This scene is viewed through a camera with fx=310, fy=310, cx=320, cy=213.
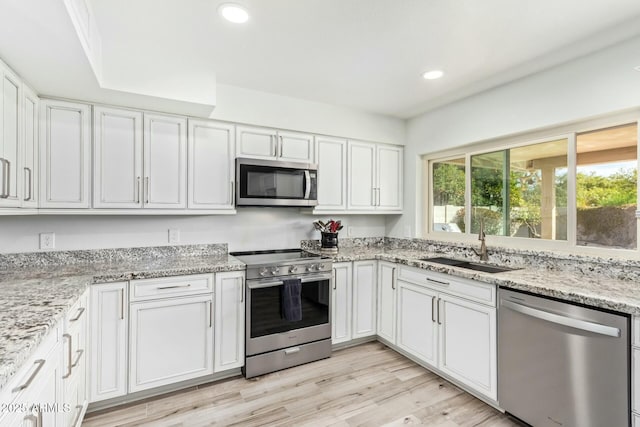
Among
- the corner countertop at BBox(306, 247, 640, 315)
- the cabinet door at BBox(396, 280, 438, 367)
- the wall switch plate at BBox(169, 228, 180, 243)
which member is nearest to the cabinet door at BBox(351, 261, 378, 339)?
the cabinet door at BBox(396, 280, 438, 367)

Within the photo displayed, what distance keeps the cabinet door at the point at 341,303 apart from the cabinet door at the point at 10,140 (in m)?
2.27

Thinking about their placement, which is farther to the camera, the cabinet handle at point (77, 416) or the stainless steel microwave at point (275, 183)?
the stainless steel microwave at point (275, 183)

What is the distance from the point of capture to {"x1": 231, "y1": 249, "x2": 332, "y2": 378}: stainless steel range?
2473 mm

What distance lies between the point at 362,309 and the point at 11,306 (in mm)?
2501

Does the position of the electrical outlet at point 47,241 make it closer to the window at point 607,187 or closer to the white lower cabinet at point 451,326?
the white lower cabinet at point 451,326

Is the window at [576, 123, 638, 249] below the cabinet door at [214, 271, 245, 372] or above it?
above

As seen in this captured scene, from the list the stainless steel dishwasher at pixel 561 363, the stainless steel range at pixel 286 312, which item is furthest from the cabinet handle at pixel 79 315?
the stainless steel dishwasher at pixel 561 363

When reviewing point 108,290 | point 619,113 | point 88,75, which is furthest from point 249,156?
point 619,113

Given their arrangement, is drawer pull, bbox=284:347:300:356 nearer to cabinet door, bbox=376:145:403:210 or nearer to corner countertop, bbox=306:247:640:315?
corner countertop, bbox=306:247:640:315

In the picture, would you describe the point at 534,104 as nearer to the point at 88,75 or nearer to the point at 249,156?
the point at 249,156

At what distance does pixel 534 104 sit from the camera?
2428 millimetres

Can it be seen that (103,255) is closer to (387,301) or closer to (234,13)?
(234,13)

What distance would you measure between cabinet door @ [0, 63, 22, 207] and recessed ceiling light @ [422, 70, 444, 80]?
8.79 ft

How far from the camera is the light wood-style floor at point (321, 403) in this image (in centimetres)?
198
